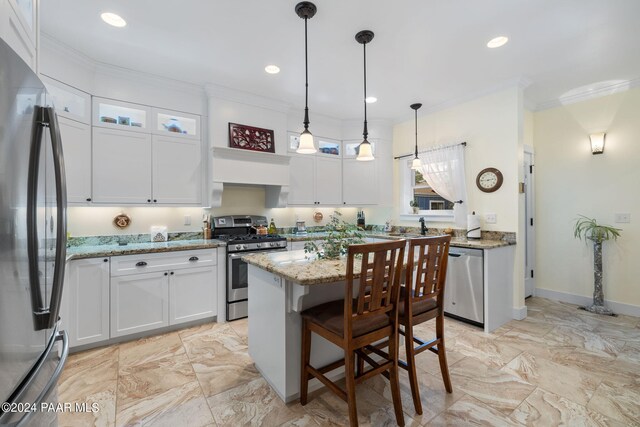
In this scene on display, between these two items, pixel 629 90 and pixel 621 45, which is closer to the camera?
pixel 621 45

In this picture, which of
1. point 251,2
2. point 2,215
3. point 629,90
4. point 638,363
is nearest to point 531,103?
point 629,90

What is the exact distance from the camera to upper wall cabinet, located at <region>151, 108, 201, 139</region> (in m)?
3.27

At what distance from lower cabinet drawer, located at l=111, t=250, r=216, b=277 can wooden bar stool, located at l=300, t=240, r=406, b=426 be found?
5.92 ft

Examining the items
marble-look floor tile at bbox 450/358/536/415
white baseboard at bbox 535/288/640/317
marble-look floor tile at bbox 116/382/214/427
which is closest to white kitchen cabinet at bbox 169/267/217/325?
marble-look floor tile at bbox 116/382/214/427

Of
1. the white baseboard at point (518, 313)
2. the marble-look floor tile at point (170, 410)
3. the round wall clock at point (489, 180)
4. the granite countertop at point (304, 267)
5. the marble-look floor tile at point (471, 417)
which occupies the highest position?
the round wall clock at point (489, 180)

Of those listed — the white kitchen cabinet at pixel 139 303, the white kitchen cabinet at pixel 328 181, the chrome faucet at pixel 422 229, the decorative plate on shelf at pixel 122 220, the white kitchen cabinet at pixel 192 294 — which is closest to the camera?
the white kitchen cabinet at pixel 139 303

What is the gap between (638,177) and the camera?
130 inches

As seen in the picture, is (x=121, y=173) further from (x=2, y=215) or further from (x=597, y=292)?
(x=597, y=292)

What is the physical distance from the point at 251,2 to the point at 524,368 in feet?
11.7

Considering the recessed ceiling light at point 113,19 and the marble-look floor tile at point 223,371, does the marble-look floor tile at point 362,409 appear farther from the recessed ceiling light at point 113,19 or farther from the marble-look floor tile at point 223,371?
the recessed ceiling light at point 113,19

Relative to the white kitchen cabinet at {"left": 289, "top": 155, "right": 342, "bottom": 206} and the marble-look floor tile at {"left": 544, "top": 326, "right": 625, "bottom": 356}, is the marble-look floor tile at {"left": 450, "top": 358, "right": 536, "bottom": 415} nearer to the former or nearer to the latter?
the marble-look floor tile at {"left": 544, "top": 326, "right": 625, "bottom": 356}

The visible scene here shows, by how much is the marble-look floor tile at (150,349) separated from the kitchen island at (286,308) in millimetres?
889

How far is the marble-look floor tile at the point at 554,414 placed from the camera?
1745 millimetres

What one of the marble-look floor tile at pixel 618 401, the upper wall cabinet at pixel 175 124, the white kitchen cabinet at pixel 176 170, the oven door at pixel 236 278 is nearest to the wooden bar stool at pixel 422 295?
the marble-look floor tile at pixel 618 401
